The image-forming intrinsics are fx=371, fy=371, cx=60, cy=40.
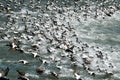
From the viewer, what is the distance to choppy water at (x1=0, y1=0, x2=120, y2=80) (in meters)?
20.8

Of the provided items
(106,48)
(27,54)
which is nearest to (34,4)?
(106,48)

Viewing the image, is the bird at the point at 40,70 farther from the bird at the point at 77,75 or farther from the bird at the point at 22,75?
the bird at the point at 77,75

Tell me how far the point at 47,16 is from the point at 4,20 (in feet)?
14.4

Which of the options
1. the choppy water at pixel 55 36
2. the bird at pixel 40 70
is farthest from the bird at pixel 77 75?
the bird at pixel 40 70

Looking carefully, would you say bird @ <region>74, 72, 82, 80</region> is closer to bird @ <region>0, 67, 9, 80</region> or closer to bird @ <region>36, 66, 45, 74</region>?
bird @ <region>36, 66, 45, 74</region>

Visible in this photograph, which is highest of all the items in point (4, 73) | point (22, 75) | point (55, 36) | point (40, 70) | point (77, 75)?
point (55, 36)

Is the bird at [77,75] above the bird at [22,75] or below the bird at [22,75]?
above

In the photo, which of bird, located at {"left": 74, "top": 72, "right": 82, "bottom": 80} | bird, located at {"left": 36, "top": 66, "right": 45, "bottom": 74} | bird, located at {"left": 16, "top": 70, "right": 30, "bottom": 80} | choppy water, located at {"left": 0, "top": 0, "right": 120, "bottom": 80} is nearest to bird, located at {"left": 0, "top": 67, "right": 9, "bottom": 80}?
choppy water, located at {"left": 0, "top": 0, "right": 120, "bottom": 80}

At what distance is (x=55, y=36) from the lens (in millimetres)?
25844

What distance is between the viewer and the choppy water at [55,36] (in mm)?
20750

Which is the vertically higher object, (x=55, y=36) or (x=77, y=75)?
(x=55, y=36)

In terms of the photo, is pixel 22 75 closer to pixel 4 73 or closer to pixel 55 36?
pixel 4 73

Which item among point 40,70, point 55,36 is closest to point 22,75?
point 40,70

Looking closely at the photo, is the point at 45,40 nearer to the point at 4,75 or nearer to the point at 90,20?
the point at 4,75
